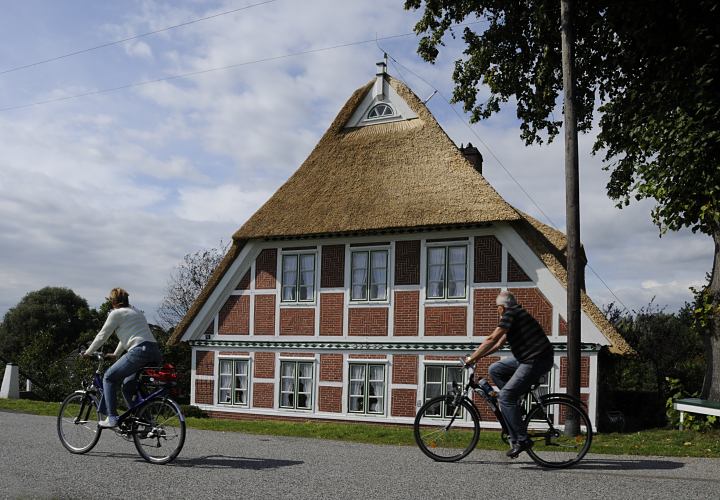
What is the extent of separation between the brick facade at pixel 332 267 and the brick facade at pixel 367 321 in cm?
88

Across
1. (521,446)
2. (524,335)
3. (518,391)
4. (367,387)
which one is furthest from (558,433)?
(367,387)

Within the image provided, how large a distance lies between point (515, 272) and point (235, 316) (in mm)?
8174

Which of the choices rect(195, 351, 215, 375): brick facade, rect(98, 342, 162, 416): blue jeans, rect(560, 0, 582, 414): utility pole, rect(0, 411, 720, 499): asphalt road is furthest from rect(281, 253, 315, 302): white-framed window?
rect(98, 342, 162, 416): blue jeans

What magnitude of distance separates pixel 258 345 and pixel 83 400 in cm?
1297

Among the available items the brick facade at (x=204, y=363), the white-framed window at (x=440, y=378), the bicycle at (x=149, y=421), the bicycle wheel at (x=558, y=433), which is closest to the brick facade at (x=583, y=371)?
the white-framed window at (x=440, y=378)

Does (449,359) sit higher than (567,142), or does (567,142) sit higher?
(567,142)

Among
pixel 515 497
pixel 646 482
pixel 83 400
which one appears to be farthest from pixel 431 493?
pixel 83 400

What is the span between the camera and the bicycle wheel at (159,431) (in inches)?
340

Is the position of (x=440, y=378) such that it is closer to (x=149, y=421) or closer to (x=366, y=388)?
(x=366, y=388)

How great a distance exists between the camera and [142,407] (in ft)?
29.1

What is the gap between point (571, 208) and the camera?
48.0ft

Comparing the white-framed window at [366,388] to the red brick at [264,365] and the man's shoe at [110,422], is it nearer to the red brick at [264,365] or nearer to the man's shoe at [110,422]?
the red brick at [264,365]

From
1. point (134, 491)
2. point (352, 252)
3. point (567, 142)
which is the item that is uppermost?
point (567, 142)

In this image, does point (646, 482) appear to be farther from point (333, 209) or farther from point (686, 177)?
point (333, 209)
